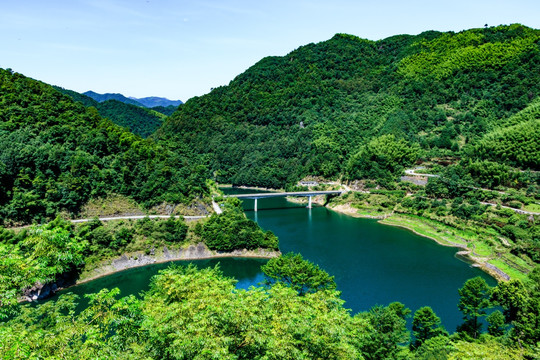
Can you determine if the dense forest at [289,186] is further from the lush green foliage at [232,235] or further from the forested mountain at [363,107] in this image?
the forested mountain at [363,107]

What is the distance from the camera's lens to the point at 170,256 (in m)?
41.8

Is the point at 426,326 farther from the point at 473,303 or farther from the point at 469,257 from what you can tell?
the point at 469,257

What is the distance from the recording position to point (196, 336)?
10930mm

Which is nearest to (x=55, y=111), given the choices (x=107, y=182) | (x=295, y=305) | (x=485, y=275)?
(x=107, y=182)

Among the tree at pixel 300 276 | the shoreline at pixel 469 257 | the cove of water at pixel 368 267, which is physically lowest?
the cove of water at pixel 368 267

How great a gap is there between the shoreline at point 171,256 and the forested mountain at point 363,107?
36.9 meters

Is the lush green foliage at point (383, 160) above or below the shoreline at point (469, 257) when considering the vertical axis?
above

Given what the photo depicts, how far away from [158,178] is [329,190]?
122ft

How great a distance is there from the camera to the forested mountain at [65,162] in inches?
1654

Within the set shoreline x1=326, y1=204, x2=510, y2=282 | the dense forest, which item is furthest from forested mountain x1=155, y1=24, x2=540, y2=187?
shoreline x1=326, y1=204, x2=510, y2=282

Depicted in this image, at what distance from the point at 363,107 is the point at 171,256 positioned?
7601cm

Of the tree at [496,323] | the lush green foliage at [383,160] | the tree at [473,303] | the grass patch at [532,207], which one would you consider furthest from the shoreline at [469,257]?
the tree at [496,323]

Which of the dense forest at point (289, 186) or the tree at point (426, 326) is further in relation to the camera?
the tree at point (426, 326)

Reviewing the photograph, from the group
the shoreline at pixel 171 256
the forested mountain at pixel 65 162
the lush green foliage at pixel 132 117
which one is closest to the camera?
the shoreline at pixel 171 256
